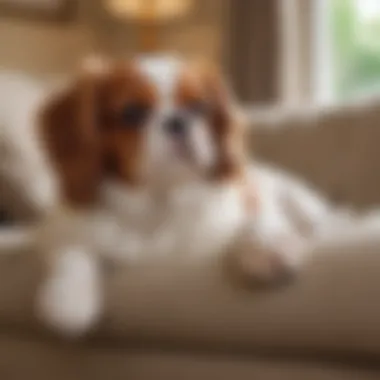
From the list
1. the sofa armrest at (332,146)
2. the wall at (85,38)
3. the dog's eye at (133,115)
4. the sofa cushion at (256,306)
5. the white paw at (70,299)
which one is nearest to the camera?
the sofa cushion at (256,306)

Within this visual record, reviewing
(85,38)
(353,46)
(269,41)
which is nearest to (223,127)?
(269,41)

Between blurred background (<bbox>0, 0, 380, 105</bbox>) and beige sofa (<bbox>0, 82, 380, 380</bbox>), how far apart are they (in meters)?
1.71

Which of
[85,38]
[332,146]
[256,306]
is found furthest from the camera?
[85,38]

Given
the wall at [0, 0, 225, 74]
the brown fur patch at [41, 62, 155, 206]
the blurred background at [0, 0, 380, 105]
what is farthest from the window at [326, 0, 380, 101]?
the brown fur patch at [41, 62, 155, 206]

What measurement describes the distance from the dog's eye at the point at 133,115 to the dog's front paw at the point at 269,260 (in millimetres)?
254

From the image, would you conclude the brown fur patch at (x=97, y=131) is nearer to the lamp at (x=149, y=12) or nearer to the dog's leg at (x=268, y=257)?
the dog's leg at (x=268, y=257)

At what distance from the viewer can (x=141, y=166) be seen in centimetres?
140

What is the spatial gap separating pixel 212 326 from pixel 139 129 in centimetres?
32

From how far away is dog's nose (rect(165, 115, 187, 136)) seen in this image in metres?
1.41

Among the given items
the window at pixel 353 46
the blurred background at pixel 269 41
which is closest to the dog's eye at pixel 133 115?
the blurred background at pixel 269 41

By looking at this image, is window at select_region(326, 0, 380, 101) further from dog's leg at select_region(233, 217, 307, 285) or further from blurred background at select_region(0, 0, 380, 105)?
dog's leg at select_region(233, 217, 307, 285)

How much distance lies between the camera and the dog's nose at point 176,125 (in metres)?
1.41

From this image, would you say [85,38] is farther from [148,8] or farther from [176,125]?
[176,125]

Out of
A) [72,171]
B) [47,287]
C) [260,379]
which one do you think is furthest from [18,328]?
[260,379]
